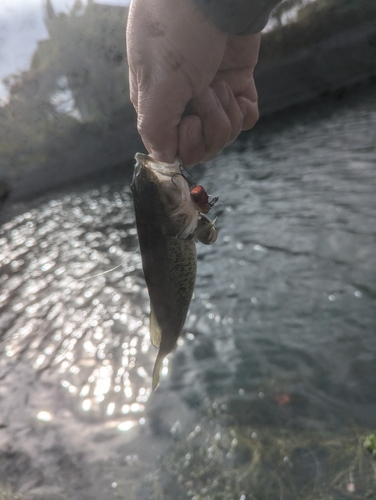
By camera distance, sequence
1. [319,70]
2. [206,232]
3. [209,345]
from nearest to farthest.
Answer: [206,232] < [209,345] < [319,70]

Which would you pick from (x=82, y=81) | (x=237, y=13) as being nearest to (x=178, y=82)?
(x=237, y=13)

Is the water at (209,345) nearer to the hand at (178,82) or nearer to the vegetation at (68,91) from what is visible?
the hand at (178,82)

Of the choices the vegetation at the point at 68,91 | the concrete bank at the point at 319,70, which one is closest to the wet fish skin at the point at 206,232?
the vegetation at the point at 68,91

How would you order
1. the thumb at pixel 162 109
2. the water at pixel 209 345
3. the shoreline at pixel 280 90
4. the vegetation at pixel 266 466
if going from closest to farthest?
the thumb at pixel 162 109
the vegetation at pixel 266 466
the water at pixel 209 345
the shoreline at pixel 280 90

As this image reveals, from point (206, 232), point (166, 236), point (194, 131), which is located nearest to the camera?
point (194, 131)

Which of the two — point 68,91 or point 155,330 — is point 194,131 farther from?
point 68,91

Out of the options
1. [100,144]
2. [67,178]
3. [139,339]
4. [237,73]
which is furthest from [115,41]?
[237,73]

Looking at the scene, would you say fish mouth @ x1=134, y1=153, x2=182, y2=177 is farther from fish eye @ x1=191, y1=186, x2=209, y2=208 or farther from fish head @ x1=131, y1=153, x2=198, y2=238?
fish eye @ x1=191, y1=186, x2=209, y2=208
